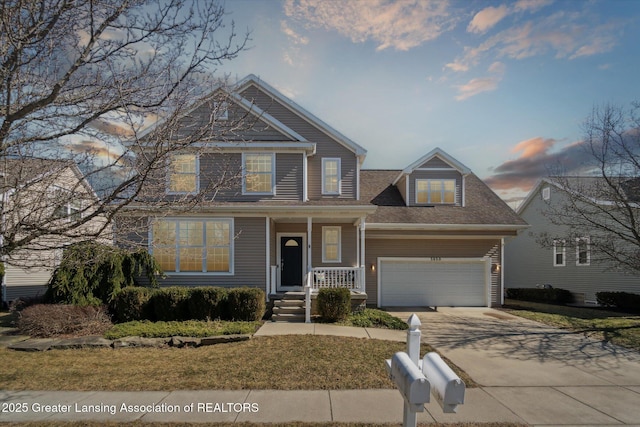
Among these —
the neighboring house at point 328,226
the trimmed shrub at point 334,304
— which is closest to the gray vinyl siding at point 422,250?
the neighboring house at point 328,226

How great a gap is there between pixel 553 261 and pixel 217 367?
1922 cm

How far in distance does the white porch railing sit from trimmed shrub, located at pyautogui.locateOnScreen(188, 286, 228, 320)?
332 cm

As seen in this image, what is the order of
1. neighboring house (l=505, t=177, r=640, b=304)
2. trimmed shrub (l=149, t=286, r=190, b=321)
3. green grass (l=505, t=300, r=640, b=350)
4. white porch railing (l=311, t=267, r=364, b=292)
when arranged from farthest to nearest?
neighboring house (l=505, t=177, r=640, b=304)
white porch railing (l=311, t=267, r=364, b=292)
trimmed shrub (l=149, t=286, r=190, b=321)
green grass (l=505, t=300, r=640, b=350)

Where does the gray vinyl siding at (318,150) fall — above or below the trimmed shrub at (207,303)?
above

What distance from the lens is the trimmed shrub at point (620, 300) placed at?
48.2 feet

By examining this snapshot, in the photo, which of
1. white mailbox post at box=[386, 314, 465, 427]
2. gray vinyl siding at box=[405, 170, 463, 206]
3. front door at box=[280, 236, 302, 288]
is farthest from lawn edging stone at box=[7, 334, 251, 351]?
gray vinyl siding at box=[405, 170, 463, 206]

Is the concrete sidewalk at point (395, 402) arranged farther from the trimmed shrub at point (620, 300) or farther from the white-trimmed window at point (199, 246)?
the trimmed shrub at point (620, 300)

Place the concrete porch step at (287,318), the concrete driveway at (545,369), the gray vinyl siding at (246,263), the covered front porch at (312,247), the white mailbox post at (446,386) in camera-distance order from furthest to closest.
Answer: the covered front porch at (312,247) → the gray vinyl siding at (246,263) → the concrete porch step at (287,318) → the concrete driveway at (545,369) → the white mailbox post at (446,386)

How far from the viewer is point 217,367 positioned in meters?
6.59

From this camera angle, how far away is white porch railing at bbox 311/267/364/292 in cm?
1235

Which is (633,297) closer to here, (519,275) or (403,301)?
(519,275)

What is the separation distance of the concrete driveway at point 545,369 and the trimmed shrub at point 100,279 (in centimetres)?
873

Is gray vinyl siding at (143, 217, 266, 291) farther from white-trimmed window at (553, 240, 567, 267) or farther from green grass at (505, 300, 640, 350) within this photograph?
white-trimmed window at (553, 240, 567, 267)

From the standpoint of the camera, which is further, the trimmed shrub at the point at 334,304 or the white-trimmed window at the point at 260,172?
the white-trimmed window at the point at 260,172
